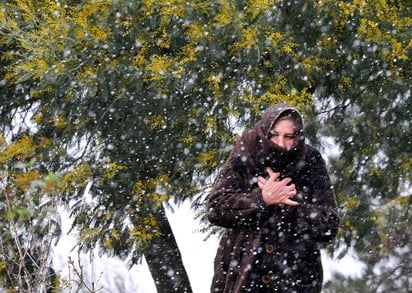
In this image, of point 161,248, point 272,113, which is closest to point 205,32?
point 161,248

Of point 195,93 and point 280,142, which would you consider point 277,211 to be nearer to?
point 280,142

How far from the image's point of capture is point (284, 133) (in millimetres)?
3859

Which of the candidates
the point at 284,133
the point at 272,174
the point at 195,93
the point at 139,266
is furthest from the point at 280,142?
the point at 139,266

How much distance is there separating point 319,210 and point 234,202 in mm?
392

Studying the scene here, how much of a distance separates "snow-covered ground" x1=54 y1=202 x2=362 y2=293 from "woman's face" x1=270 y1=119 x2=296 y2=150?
1.99 meters

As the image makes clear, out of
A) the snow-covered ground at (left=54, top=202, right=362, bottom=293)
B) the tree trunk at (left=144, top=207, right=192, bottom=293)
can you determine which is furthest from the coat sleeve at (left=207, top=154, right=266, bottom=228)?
the tree trunk at (left=144, top=207, right=192, bottom=293)

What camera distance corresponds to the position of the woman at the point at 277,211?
3.80m

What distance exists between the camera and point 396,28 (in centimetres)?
812

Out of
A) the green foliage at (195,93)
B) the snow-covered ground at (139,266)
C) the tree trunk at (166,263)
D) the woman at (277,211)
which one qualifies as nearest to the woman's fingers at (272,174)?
the woman at (277,211)

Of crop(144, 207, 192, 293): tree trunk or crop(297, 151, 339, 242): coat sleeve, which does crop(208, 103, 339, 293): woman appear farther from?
crop(144, 207, 192, 293): tree trunk

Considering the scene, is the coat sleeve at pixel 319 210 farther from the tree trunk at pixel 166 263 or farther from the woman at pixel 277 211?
the tree trunk at pixel 166 263

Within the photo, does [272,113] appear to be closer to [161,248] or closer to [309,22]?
[309,22]

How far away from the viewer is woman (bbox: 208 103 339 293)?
380cm

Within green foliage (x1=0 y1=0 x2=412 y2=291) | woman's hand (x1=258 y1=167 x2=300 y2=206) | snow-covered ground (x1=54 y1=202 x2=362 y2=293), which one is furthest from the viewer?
snow-covered ground (x1=54 y1=202 x2=362 y2=293)
